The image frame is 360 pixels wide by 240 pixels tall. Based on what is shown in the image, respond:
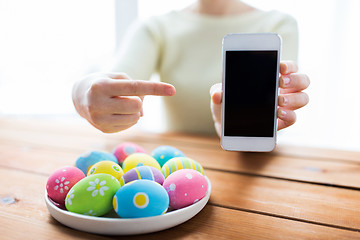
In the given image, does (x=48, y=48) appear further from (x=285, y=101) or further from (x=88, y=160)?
(x=285, y=101)

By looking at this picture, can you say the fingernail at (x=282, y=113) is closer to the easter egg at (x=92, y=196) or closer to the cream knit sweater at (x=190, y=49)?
the easter egg at (x=92, y=196)

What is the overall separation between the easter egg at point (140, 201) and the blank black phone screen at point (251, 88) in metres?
0.20

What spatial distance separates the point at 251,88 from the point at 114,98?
26 centimetres

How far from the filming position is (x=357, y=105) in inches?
67.0

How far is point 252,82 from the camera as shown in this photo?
548mm

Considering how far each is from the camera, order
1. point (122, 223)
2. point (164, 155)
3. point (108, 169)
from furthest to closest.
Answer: point (164, 155)
point (108, 169)
point (122, 223)

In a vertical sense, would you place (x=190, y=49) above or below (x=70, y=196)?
above

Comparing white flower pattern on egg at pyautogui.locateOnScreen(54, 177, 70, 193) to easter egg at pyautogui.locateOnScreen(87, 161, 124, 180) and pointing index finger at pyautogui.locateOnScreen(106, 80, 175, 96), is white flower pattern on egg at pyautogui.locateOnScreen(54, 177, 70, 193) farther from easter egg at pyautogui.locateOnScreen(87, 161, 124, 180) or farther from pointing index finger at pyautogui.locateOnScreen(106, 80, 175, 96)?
pointing index finger at pyautogui.locateOnScreen(106, 80, 175, 96)

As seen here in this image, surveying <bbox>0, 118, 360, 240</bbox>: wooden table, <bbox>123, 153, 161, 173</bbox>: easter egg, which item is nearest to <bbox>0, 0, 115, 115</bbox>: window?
<bbox>0, 118, 360, 240</bbox>: wooden table

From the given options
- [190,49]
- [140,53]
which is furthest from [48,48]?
[190,49]

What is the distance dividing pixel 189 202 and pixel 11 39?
177 centimetres

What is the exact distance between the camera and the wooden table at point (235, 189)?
456mm

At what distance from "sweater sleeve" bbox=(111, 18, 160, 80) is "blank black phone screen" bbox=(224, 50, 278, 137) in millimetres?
646

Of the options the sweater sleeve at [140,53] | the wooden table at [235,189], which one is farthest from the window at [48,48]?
the wooden table at [235,189]
